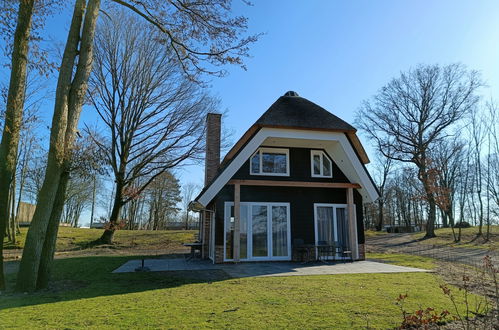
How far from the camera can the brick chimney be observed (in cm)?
1547

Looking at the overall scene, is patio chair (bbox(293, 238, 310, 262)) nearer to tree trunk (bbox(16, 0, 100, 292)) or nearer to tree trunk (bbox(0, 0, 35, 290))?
tree trunk (bbox(16, 0, 100, 292))

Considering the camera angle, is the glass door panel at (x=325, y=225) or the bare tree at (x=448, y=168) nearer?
the glass door panel at (x=325, y=225)

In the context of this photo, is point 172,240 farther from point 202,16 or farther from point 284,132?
point 202,16

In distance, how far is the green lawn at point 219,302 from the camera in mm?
4438

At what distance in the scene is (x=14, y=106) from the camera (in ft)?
21.2

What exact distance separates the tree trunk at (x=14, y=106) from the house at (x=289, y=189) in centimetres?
571

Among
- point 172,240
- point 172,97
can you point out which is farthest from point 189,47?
point 172,240

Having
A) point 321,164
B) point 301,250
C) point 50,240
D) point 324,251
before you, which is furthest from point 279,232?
point 50,240

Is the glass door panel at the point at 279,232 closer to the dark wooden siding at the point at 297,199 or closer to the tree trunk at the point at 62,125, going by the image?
the dark wooden siding at the point at 297,199

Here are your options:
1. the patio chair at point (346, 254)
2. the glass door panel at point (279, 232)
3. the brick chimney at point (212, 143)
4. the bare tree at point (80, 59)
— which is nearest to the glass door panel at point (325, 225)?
the patio chair at point (346, 254)

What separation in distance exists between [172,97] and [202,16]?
10848 mm

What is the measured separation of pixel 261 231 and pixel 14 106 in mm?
8642

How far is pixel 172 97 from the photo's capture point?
18.7 m

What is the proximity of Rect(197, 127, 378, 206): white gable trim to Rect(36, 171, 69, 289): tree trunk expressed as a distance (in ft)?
15.4
